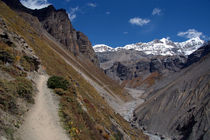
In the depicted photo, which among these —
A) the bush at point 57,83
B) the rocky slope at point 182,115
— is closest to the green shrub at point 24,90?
the bush at point 57,83

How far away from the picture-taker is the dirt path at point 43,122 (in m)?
9.79

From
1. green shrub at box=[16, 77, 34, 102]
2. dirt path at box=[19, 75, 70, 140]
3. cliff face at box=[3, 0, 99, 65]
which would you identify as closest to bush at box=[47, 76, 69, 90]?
dirt path at box=[19, 75, 70, 140]

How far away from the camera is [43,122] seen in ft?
36.9

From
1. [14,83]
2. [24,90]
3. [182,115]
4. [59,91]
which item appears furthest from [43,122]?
[182,115]

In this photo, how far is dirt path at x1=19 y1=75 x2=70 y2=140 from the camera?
32.1ft

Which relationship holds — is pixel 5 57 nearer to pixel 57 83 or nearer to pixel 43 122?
pixel 57 83

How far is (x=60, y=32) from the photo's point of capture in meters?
108

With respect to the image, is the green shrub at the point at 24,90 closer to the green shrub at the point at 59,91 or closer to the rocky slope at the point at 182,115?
the green shrub at the point at 59,91

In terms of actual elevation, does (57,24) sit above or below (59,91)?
above

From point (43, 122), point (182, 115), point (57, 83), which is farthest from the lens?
point (182, 115)

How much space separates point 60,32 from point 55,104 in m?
101

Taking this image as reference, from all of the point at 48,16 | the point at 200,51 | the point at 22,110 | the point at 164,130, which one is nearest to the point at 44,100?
the point at 22,110

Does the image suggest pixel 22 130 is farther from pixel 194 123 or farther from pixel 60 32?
pixel 60 32

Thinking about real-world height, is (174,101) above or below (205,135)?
above
